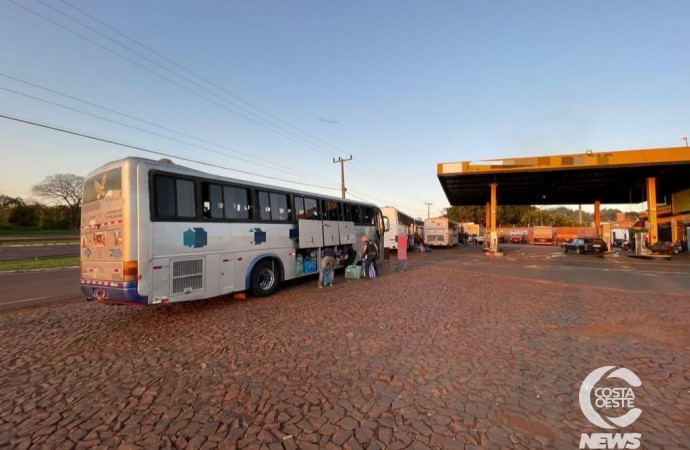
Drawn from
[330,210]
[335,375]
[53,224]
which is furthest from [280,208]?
[53,224]

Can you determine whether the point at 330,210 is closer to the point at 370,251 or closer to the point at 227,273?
the point at 370,251

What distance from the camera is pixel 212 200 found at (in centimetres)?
764

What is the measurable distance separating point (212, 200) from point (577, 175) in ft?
88.4

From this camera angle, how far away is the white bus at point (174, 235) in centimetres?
611

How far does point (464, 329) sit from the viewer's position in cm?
560

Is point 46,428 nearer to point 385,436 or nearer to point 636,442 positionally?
point 385,436

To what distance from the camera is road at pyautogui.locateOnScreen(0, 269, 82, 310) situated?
8.97 metres

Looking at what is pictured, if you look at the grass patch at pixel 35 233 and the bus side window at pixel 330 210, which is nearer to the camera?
the bus side window at pixel 330 210

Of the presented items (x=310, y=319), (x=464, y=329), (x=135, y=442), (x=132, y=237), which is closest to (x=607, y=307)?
(x=464, y=329)

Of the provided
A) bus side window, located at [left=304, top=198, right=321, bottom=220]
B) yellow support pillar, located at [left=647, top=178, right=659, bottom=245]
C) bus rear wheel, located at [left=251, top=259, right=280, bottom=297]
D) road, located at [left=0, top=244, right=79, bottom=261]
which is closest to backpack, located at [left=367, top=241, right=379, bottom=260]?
bus side window, located at [left=304, top=198, right=321, bottom=220]

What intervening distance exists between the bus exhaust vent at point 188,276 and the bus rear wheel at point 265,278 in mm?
1752

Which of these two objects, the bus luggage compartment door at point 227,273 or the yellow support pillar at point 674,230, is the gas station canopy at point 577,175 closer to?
the yellow support pillar at point 674,230

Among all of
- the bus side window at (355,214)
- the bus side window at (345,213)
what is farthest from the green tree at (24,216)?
the bus side window at (345,213)

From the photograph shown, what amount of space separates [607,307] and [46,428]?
9824mm
